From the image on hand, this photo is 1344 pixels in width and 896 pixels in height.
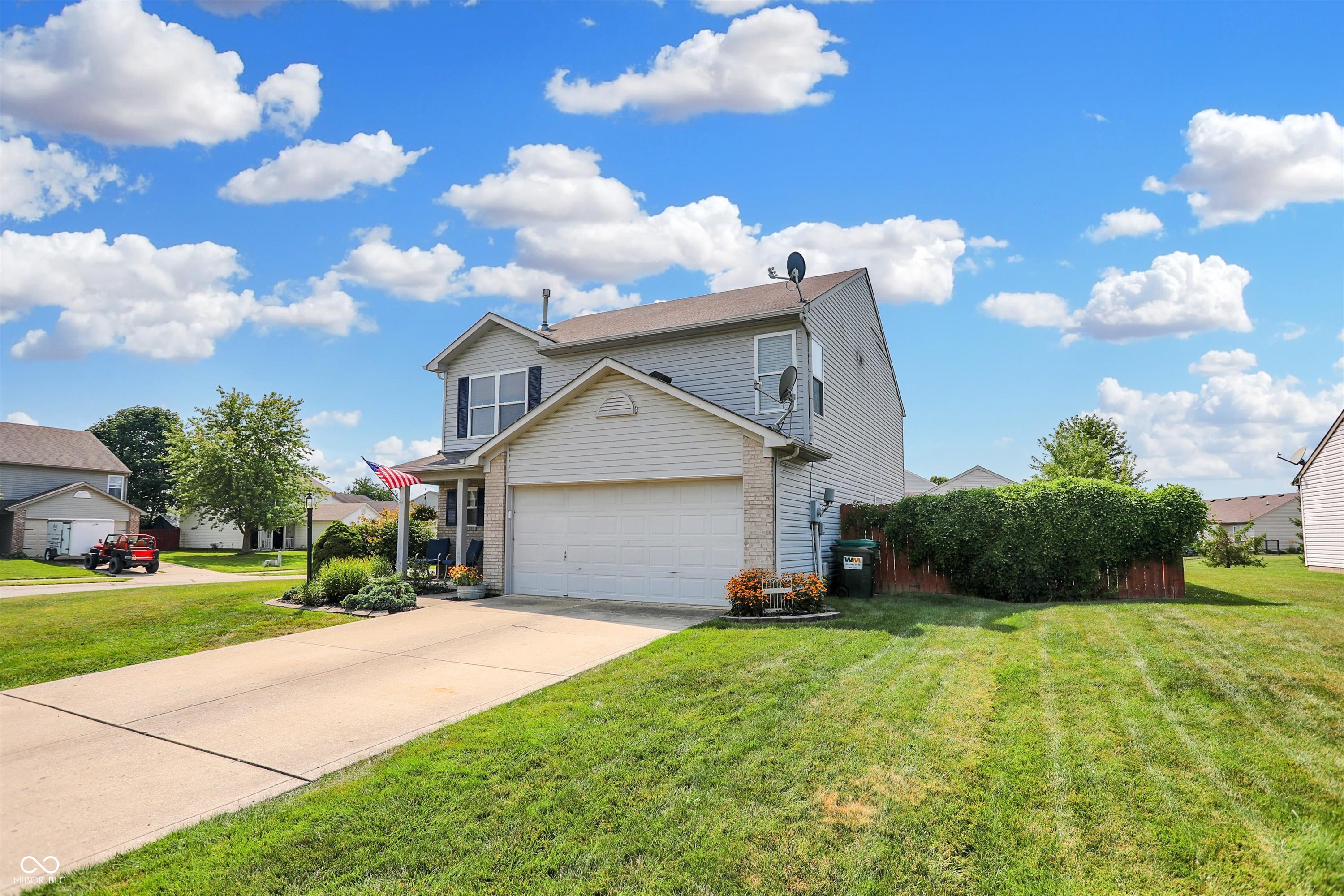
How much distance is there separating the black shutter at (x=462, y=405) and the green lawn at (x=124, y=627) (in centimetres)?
580

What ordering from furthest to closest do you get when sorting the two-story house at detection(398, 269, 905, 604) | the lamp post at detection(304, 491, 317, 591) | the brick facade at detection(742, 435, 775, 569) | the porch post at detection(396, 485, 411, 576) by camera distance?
the porch post at detection(396, 485, 411, 576), the lamp post at detection(304, 491, 317, 591), the two-story house at detection(398, 269, 905, 604), the brick facade at detection(742, 435, 775, 569)

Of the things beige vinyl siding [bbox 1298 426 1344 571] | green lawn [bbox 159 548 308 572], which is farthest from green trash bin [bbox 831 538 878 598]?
green lawn [bbox 159 548 308 572]

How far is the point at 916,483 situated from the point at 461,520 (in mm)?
33970

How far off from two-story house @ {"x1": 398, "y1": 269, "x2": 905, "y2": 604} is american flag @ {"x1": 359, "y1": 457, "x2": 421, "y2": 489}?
53.3 inches

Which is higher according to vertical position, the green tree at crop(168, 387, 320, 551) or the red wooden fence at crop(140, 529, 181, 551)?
the green tree at crop(168, 387, 320, 551)

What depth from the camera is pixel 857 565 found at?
1403 cm

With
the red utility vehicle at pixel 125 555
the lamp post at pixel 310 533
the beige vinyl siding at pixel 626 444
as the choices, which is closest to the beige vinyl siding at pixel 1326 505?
the beige vinyl siding at pixel 626 444

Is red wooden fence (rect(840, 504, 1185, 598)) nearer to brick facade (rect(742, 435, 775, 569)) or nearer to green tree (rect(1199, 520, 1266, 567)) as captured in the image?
brick facade (rect(742, 435, 775, 569))

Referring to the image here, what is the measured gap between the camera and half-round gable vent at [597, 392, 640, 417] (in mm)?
13266

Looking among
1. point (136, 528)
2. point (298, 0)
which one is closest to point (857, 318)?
point (298, 0)

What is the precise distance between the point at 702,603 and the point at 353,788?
859 centimetres

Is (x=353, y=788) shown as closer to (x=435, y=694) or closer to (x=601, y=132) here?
(x=435, y=694)

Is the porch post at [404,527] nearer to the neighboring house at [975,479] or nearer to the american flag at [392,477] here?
the american flag at [392,477]

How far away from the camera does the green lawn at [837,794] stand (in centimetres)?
349
